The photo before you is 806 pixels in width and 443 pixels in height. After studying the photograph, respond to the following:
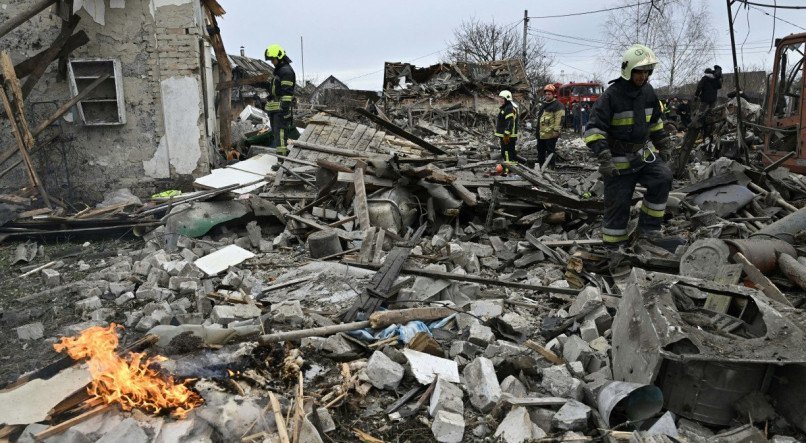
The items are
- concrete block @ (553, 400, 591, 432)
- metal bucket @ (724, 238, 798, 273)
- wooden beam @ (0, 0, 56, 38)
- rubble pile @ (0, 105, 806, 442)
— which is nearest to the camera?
rubble pile @ (0, 105, 806, 442)

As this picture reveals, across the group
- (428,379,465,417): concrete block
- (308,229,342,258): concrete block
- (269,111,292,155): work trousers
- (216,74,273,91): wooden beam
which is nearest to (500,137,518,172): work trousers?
(269,111,292,155): work trousers

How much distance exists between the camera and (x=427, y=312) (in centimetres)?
439

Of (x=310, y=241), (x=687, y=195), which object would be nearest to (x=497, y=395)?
(x=310, y=241)

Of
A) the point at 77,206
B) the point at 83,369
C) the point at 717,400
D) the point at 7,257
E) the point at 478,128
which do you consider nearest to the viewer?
the point at 717,400

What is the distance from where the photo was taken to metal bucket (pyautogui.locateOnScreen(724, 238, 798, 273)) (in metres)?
4.38

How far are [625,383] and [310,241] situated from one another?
408 cm

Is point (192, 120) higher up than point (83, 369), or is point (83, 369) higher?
point (192, 120)

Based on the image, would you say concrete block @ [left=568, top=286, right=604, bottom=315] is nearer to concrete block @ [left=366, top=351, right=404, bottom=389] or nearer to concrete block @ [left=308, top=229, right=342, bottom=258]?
concrete block @ [left=366, top=351, right=404, bottom=389]

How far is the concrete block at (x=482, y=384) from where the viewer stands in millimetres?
3209

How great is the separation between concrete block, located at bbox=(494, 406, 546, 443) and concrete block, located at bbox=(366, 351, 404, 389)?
752 millimetres

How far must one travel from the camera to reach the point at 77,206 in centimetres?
Answer: 902

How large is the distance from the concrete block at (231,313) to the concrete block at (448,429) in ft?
6.50

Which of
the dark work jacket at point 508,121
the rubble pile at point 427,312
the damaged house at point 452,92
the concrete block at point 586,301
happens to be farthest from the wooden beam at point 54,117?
the damaged house at point 452,92

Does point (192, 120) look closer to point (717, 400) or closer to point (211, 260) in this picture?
point (211, 260)
